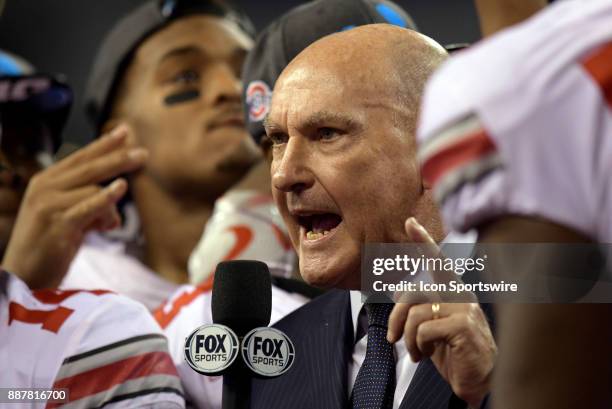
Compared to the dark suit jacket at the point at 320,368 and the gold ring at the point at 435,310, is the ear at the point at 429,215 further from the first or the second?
the gold ring at the point at 435,310

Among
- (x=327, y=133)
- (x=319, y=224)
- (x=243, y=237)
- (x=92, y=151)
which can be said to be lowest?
(x=243, y=237)

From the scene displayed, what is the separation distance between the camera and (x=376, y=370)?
4.71 feet

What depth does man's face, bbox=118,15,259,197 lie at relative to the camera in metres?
2.65

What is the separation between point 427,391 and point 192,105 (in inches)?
59.4

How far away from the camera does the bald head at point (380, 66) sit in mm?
1503

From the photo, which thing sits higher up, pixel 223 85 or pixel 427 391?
pixel 427 391

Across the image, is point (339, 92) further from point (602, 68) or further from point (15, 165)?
point (15, 165)

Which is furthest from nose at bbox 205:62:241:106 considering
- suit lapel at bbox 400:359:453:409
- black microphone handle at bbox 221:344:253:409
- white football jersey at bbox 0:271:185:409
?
black microphone handle at bbox 221:344:253:409

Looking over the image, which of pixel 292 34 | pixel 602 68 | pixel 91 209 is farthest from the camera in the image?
pixel 91 209

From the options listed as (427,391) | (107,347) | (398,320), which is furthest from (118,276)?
(398,320)

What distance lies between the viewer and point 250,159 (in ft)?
8.66

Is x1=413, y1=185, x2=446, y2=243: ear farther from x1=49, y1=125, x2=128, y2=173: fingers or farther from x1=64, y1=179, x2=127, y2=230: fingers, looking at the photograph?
x1=49, y1=125, x2=128, y2=173: fingers

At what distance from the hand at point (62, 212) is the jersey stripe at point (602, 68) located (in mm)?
1525

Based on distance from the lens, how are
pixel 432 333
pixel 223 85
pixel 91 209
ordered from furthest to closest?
pixel 223 85 < pixel 91 209 < pixel 432 333
